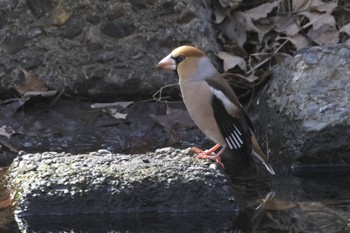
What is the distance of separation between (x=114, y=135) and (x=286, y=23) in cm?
206

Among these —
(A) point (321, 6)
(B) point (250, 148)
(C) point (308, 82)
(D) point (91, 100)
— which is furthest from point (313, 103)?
(D) point (91, 100)

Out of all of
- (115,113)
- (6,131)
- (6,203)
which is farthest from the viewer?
(115,113)

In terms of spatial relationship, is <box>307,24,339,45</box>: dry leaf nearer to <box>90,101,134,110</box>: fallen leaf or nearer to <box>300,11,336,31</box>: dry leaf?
<box>300,11,336,31</box>: dry leaf

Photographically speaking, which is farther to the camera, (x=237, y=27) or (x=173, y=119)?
(x=237, y=27)

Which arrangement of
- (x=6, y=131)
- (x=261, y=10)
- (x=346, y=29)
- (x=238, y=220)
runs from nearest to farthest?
(x=238, y=220) < (x=6, y=131) < (x=346, y=29) < (x=261, y=10)

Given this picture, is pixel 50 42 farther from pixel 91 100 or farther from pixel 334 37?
pixel 334 37

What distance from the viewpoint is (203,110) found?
21.5 ft

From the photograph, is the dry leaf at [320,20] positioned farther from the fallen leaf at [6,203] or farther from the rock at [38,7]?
the fallen leaf at [6,203]

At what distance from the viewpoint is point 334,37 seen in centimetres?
837

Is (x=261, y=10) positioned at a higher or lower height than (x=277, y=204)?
higher

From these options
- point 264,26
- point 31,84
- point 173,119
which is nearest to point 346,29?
point 264,26

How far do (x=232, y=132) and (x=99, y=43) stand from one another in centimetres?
211

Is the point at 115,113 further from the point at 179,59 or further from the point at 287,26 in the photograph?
the point at 287,26

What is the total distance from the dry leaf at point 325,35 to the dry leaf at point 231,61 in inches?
31.4
